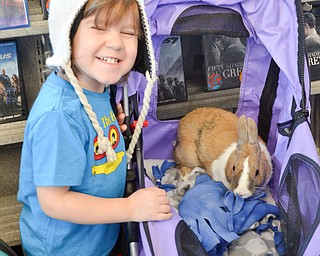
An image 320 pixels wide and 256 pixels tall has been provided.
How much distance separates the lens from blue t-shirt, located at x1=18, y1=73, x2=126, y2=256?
1051mm

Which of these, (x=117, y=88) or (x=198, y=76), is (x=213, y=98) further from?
(x=117, y=88)

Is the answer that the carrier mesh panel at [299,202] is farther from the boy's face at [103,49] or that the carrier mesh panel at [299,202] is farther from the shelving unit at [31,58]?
the shelving unit at [31,58]

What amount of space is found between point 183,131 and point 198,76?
0.47 meters

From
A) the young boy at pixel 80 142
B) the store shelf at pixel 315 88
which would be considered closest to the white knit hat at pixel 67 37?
the young boy at pixel 80 142

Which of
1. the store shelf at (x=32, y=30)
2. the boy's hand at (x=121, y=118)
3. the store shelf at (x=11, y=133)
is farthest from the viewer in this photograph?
the store shelf at (x=11, y=133)

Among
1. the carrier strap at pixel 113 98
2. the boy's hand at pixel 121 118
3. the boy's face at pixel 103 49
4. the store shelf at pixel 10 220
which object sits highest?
the boy's face at pixel 103 49

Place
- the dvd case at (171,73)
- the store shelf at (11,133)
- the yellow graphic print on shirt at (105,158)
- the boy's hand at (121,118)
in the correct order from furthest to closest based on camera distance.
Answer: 1. the dvd case at (171,73)
2. the store shelf at (11,133)
3. the boy's hand at (121,118)
4. the yellow graphic print on shirt at (105,158)

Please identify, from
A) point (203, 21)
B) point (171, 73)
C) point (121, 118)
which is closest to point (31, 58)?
point (171, 73)

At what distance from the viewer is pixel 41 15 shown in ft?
5.26

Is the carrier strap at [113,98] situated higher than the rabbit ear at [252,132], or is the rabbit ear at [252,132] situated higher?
the carrier strap at [113,98]

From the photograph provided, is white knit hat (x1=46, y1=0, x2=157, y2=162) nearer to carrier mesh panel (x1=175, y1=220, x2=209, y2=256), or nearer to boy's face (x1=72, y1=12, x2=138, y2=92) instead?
boy's face (x1=72, y1=12, x2=138, y2=92)

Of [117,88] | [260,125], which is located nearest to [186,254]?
[117,88]

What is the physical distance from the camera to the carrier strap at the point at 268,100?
1.59m

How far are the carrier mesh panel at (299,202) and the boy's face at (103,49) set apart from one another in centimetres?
48
